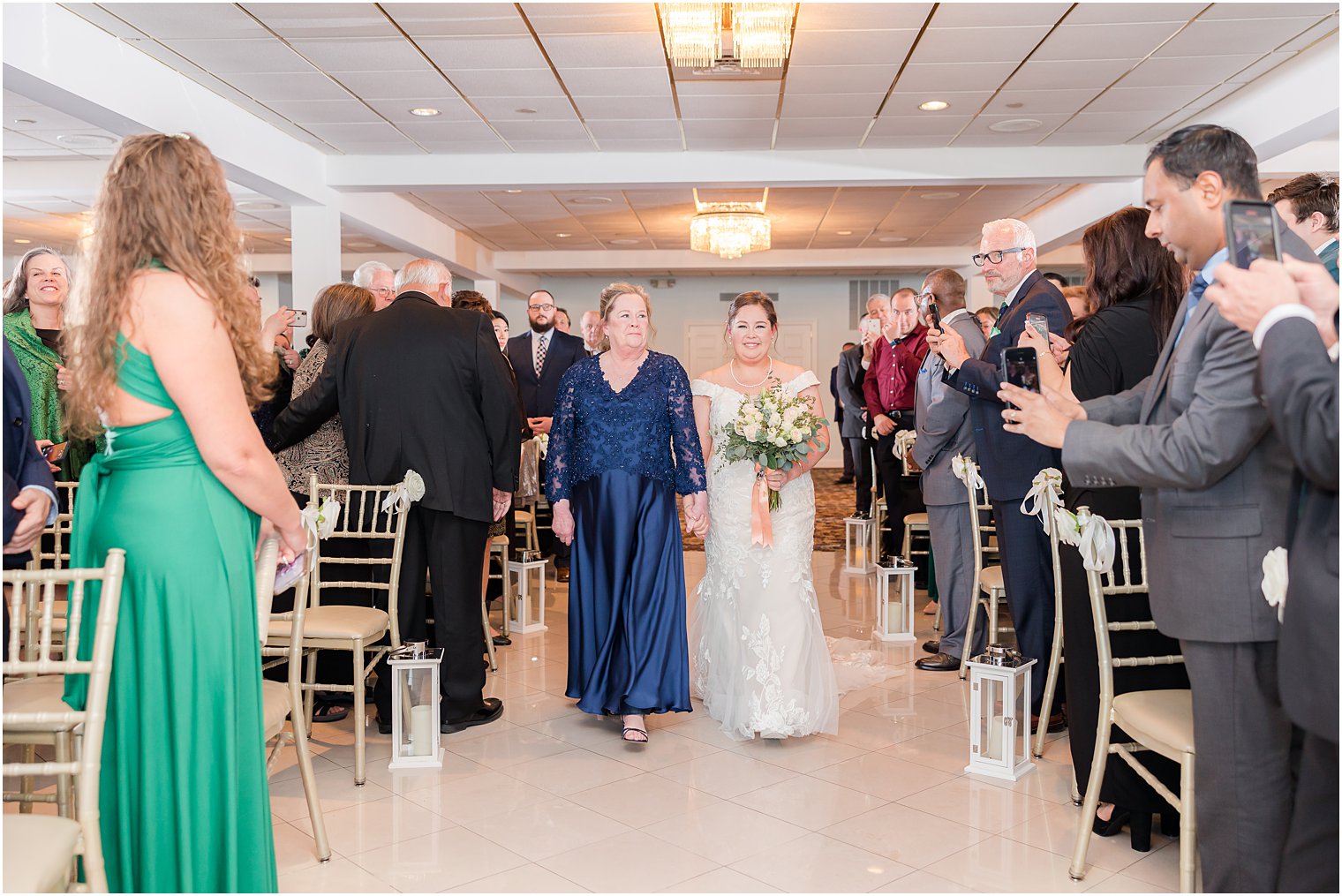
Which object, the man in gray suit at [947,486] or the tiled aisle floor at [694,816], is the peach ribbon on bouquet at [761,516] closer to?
the tiled aisle floor at [694,816]

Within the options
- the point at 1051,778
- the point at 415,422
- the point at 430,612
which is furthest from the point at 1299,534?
the point at 430,612

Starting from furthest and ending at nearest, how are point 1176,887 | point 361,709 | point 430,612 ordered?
1. point 430,612
2. point 361,709
3. point 1176,887

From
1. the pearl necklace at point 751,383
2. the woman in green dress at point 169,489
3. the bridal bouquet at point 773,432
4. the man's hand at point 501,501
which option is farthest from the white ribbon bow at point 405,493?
the woman in green dress at point 169,489

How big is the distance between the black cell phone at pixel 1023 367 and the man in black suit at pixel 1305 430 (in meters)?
0.57

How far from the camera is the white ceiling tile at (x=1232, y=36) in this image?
558 centimetres

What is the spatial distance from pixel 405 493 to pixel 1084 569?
8.20ft

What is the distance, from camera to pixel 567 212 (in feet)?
38.7

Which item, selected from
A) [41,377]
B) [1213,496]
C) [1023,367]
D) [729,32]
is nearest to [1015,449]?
[1023,367]

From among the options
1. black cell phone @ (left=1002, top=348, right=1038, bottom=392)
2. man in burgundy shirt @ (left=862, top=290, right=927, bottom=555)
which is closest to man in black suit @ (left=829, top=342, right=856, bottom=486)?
man in burgundy shirt @ (left=862, top=290, right=927, bottom=555)

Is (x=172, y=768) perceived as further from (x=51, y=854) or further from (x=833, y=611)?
(x=833, y=611)

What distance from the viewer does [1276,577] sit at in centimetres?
209

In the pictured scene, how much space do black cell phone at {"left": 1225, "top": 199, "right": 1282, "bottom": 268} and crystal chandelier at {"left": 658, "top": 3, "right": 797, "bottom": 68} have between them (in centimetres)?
379

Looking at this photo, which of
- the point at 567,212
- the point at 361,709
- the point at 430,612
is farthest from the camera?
the point at 567,212

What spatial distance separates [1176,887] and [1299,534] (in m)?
1.42
